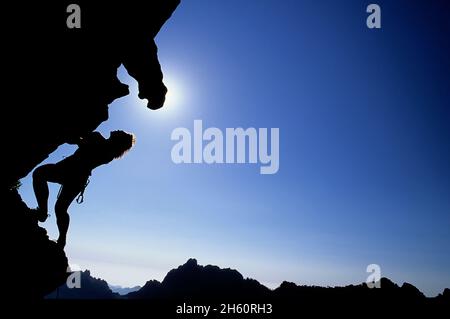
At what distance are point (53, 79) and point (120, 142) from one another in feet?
7.97

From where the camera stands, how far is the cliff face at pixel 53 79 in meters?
5.89

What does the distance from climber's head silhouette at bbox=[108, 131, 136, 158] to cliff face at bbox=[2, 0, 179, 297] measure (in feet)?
4.61

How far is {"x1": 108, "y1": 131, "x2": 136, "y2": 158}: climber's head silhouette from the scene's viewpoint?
811cm

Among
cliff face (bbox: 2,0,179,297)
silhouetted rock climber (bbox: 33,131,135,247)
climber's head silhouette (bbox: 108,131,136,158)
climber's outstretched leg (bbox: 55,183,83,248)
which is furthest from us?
climber's head silhouette (bbox: 108,131,136,158)

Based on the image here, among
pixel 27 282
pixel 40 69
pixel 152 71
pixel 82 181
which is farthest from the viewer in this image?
pixel 152 71

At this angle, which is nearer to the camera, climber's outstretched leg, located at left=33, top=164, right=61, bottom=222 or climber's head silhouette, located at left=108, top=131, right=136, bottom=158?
climber's outstretched leg, located at left=33, top=164, right=61, bottom=222

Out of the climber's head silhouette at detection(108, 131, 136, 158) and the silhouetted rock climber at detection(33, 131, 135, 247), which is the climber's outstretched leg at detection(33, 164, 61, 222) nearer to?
the silhouetted rock climber at detection(33, 131, 135, 247)

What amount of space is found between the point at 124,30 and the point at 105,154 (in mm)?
3993

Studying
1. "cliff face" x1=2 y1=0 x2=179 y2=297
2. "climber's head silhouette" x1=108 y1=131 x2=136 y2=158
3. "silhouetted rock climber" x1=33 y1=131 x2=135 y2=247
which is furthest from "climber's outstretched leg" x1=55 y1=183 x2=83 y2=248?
"climber's head silhouette" x1=108 y1=131 x2=136 y2=158
